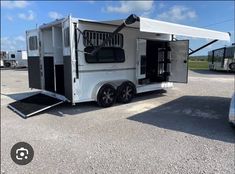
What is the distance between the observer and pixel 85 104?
24.6 feet

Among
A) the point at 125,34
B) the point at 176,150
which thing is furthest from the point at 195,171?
the point at 125,34

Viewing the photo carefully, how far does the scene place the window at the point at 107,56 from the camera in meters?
6.68

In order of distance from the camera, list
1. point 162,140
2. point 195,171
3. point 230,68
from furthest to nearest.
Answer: point 230,68
point 162,140
point 195,171

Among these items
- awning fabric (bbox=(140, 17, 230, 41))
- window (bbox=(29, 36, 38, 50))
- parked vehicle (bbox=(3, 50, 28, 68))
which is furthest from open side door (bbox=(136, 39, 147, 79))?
parked vehicle (bbox=(3, 50, 28, 68))

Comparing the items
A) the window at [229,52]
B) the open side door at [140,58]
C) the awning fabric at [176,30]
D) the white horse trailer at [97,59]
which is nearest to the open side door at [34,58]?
the white horse trailer at [97,59]

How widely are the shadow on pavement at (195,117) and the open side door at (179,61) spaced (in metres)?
1.10

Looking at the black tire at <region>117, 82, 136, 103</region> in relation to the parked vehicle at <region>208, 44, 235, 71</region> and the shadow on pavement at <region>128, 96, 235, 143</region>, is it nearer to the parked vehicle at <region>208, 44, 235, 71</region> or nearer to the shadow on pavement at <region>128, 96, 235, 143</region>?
the shadow on pavement at <region>128, 96, 235, 143</region>

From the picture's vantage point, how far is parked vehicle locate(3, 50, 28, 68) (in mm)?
30609

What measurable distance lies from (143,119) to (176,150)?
6.16 feet

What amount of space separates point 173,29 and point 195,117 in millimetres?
2215

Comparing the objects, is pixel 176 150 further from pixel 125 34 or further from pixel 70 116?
pixel 125 34

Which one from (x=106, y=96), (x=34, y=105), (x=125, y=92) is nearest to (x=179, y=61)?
(x=125, y=92)

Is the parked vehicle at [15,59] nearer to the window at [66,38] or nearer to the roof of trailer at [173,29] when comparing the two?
the window at [66,38]

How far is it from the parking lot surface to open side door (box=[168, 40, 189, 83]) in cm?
185
